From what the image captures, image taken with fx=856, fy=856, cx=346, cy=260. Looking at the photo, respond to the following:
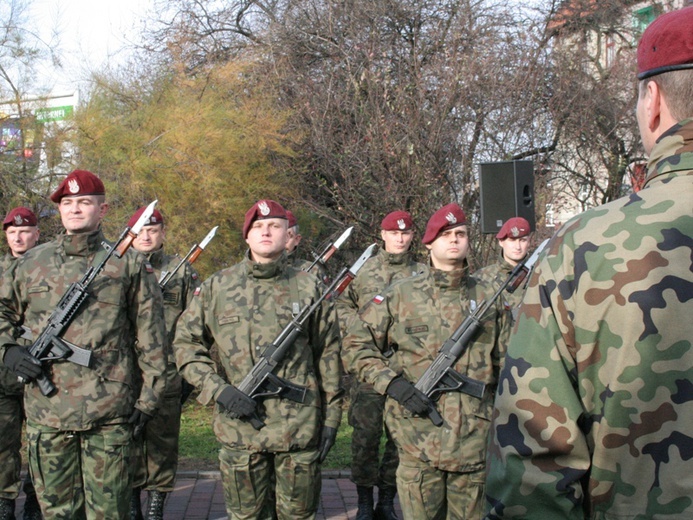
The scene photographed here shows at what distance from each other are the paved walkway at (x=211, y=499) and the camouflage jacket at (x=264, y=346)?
1909 millimetres

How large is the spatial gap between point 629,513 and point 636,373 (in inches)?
11.6

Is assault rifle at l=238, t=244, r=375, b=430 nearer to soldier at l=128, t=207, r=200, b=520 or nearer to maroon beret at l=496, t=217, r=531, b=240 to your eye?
soldier at l=128, t=207, r=200, b=520

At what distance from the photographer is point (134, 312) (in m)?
5.28

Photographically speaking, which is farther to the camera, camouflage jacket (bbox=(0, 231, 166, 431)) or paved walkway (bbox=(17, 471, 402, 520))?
paved walkway (bbox=(17, 471, 402, 520))

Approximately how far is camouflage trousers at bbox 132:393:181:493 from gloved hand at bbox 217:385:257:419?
6.40 ft

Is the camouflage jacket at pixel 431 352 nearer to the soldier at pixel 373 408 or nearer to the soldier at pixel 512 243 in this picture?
the soldier at pixel 373 408

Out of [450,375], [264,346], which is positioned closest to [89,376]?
[264,346]

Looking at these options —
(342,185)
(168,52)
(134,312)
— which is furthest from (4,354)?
(168,52)

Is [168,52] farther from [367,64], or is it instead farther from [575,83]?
[575,83]

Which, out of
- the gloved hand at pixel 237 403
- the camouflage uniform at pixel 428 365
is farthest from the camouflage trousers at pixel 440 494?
the gloved hand at pixel 237 403

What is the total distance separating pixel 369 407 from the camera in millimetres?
7441

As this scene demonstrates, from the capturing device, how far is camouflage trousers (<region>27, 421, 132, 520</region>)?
4.96 metres

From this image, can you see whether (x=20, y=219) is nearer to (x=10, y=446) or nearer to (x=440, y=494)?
(x=10, y=446)

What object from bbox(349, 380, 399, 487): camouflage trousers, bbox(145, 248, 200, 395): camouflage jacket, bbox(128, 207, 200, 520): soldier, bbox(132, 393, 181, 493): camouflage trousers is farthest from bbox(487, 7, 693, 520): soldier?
bbox(145, 248, 200, 395): camouflage jacket
